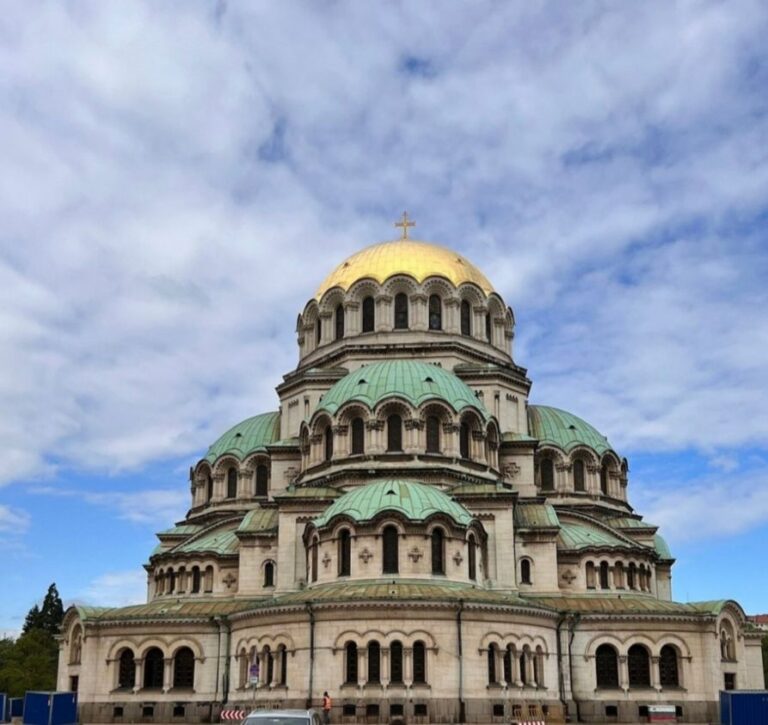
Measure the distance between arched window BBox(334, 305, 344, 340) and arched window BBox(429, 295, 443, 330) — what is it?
482 centimetres

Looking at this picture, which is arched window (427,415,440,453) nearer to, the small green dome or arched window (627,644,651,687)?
the small green dome

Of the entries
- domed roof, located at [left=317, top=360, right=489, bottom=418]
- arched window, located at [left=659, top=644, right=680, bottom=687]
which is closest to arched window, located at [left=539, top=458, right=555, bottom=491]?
domed roof, located at [left=317, top=360, right=489, bottom=418]

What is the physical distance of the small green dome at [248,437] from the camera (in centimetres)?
5609

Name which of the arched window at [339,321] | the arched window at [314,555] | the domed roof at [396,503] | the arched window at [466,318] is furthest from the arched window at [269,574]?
the arched window at [466,318]

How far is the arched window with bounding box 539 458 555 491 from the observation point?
181 ft

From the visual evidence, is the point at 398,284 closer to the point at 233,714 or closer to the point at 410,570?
the point at 410,570

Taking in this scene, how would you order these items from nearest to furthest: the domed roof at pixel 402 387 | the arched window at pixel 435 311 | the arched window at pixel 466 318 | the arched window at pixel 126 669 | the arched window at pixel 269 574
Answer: the arched window at pixel 126 669 → the arched window at pixel 269 574 → the domed roof at pixel 402 387 → the arched window at pixel 435 311 → the arched window at pixel 466 318

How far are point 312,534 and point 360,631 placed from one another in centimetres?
628

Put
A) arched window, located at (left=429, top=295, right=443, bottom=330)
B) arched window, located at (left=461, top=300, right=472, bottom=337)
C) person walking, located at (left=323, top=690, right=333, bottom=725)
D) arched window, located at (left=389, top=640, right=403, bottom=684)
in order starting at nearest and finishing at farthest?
person walking, located at (left=323, top=690, right=333, bottom=725) → arched window, located at (left=389, top=640, right=403, bottom=684) → arched window, located at (left=429, top=295, right=443, bottom=330) → arched window, located at (left=461, top=300, right=472, bottom=337)

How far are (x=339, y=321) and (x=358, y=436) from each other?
10.3 metres

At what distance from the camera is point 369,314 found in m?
56.0

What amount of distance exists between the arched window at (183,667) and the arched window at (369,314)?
19544 mm

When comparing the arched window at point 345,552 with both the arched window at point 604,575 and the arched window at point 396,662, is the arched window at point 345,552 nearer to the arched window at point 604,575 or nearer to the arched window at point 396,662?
the arched window at point 396,662

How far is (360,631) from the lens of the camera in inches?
1534
